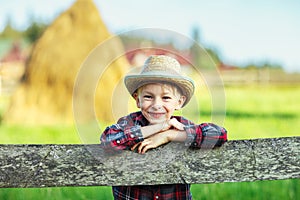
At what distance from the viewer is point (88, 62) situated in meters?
2.09

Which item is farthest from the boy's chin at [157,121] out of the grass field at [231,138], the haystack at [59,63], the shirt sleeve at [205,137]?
the haystack at [59,63]

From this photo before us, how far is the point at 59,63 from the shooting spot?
12.5 metres

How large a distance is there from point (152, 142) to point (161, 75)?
25cm

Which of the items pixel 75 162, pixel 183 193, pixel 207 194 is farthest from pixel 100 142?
pixel 207 194

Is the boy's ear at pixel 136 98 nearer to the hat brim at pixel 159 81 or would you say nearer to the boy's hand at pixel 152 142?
the hat brim at pixel 159 81

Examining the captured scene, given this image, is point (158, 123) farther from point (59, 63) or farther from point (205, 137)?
point (59, 63)

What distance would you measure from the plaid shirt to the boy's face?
0.23ft

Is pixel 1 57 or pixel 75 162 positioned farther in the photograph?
pixel 1 57

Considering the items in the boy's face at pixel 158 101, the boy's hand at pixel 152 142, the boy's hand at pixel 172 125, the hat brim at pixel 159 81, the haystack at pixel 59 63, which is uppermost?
the haystack at pixel 59 63

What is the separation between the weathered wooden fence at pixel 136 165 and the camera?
2.04 meters

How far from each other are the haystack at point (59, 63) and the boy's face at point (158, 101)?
9.84m

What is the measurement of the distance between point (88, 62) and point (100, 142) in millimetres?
302

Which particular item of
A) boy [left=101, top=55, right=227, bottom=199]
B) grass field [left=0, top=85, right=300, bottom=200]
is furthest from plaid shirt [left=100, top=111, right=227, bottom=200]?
grass field [left=0, top=85, right=300, bottom=200]

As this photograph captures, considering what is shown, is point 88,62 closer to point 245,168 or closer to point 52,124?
point 245,168
